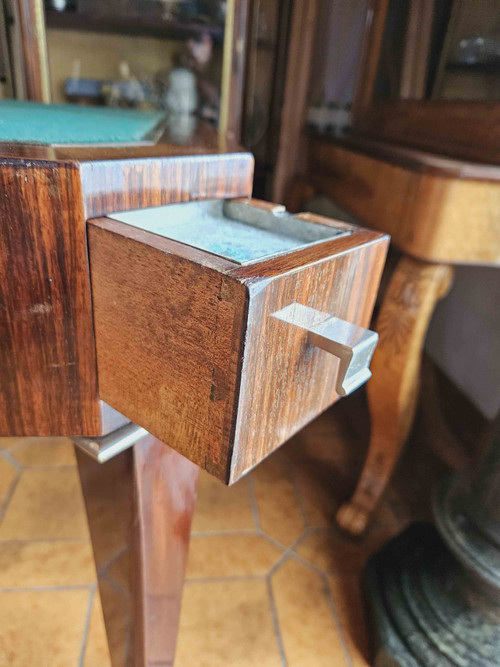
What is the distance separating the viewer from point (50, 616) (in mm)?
882

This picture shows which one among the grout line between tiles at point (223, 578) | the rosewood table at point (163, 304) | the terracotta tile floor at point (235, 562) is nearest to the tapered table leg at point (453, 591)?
the terracotta tile floor at point (235, 562)

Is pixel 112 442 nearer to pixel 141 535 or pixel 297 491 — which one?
pixel 141 535

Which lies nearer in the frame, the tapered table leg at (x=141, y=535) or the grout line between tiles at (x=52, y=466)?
the tapered table leg at (x=141, y=535)

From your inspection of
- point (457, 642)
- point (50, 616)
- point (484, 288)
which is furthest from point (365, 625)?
point (484, 288)

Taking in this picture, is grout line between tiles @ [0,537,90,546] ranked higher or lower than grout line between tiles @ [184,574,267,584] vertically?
lower

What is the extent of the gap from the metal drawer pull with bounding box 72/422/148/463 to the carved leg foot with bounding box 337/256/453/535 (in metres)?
0.52

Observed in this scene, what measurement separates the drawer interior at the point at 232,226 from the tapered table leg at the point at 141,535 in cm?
19

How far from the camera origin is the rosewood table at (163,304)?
29cm

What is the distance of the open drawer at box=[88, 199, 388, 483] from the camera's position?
28cm

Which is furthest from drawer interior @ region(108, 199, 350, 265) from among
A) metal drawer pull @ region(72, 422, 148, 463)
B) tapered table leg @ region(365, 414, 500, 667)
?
tapered table leg @ region(365, 414, 500, 667)

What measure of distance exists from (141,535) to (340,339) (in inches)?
12.3

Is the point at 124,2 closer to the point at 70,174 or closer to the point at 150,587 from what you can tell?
the point at 70,174

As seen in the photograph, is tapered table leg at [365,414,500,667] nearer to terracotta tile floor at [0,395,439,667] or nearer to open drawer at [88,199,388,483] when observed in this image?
terracotta tile floor at [0,395,439,667]

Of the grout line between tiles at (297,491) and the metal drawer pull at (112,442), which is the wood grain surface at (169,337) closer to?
the metal drawer pull at (112,442)
